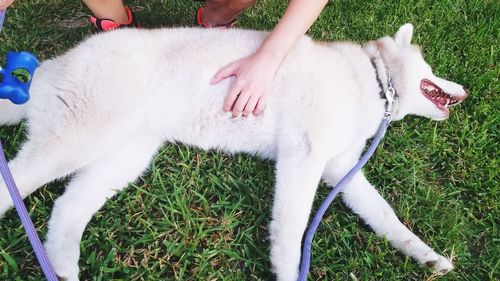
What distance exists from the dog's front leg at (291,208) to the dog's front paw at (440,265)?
0.60 m

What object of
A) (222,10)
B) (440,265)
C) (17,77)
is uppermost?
(17,77)

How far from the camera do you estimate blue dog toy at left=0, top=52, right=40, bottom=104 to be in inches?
69.4

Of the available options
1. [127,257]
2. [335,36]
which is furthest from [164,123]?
[335,36]

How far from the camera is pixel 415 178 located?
2.61 meters

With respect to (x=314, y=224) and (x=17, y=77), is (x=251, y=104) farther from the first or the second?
(x=17, y=77)

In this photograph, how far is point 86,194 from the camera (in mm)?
2236

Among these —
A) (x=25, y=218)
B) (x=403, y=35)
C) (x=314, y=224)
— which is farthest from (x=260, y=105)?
(x=25, y=218)

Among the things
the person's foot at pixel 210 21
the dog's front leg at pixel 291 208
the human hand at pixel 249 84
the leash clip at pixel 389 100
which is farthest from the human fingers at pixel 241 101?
the person's foot at pixel 210 21

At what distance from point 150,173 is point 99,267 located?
59cm

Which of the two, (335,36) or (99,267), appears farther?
(335,36)

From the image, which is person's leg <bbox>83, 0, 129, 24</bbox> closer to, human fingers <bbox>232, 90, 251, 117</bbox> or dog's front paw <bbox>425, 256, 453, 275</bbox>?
human fingers <bbox>232, 90, 251, 117</bbox>

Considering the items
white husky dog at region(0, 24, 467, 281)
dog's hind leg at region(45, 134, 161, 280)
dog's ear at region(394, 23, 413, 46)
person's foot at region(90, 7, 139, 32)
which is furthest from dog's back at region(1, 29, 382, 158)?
person's foot at region(90, 7, 139, 32)

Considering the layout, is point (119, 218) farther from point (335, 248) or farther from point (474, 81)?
point (474, 81)

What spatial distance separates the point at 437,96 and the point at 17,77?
216 cm
